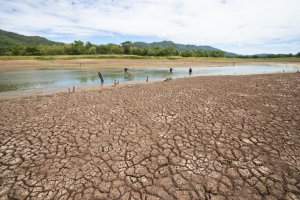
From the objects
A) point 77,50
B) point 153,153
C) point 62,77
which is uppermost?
point 77,50

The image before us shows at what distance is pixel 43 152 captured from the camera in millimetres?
5277

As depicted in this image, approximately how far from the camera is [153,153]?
516cm

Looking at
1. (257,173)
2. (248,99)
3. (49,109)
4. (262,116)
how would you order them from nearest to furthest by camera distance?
(257,173) → (262,116) → (49,109) → (248,99)

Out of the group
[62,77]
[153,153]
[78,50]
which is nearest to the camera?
[153,153]

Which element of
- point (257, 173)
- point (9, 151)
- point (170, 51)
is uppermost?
point (170, 51)

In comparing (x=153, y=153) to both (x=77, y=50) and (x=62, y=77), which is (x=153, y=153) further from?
(x=77, y=50)

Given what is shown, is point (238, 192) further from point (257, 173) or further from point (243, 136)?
point (243, 136)

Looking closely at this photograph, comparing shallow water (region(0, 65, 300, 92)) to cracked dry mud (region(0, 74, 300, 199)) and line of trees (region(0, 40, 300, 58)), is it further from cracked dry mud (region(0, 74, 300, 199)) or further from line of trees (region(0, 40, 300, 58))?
line of trees (region(0, 40, 300, 58))

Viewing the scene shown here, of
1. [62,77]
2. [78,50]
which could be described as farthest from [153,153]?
[78,50]

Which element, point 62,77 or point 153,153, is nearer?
point 153,153

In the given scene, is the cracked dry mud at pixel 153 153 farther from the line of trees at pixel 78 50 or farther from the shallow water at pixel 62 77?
the line of trees at pixel 78 50

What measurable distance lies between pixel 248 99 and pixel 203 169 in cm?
783

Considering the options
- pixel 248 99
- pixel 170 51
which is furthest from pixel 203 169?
pixel 170 51

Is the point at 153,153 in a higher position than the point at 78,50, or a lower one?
lower
